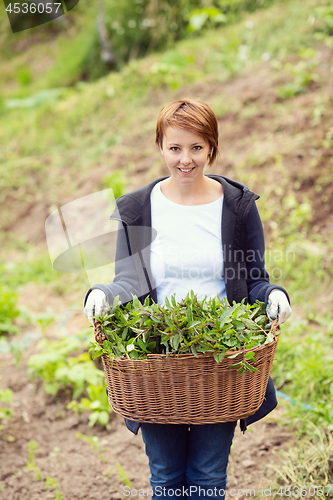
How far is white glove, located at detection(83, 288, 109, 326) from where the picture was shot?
59.8 inches

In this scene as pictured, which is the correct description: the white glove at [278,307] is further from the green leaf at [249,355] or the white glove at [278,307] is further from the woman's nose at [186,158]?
the woman's nose at [186,158]

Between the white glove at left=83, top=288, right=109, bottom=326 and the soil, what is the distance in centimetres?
131

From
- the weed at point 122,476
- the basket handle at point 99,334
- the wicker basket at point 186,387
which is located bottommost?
the weed at point 122,476

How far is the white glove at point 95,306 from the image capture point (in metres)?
1.52

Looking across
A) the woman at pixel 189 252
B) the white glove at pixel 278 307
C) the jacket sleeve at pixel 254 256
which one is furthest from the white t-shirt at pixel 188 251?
the white glove at pixel 278 307

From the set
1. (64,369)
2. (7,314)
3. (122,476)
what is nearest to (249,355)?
(122,476)

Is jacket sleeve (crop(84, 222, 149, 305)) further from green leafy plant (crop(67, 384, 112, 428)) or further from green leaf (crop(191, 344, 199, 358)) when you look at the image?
green leafy plant (crop(67, 384, 112, 428))

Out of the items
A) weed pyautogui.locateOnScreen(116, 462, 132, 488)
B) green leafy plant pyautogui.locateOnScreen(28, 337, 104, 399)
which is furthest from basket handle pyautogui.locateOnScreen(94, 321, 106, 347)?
green leafy plant pyautogui.locateOnScreen(28, 337, 104, 399)

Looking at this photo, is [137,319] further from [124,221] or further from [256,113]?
[256,113]

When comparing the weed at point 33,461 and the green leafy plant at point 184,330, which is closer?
the green leafy plant at point 184,330

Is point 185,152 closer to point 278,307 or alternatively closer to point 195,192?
point 195,192

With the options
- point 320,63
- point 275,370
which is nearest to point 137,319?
point 275,370

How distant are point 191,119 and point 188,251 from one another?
19.7 inches

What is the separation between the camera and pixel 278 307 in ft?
4.96
